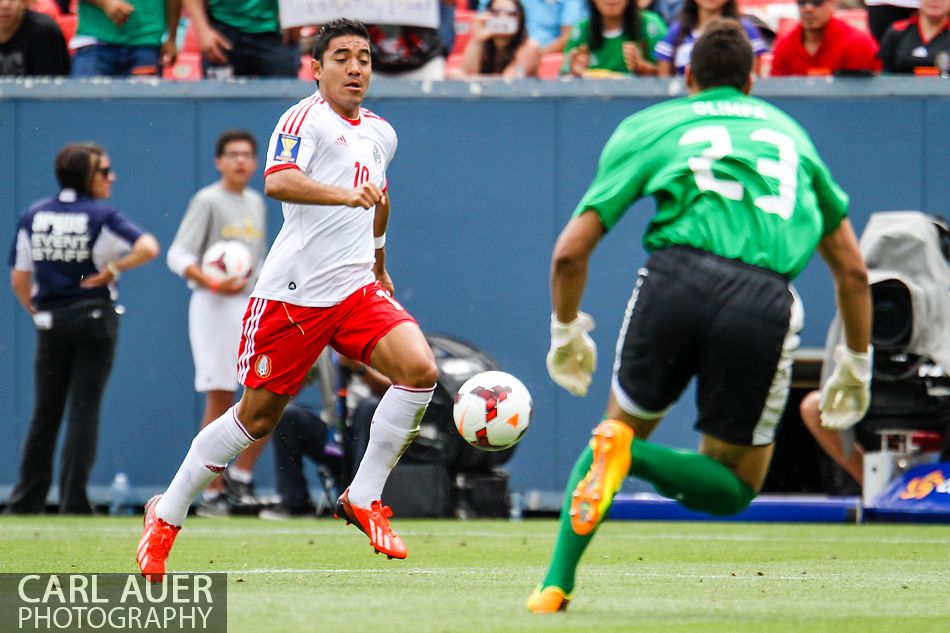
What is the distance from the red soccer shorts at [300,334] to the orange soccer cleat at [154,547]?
0.70 m

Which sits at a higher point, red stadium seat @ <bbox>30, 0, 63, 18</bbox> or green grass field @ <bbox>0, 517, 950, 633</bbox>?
red stadium seat @ <bbox>30, 0, 63, 18</bbox>

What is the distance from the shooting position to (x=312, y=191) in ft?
22.8

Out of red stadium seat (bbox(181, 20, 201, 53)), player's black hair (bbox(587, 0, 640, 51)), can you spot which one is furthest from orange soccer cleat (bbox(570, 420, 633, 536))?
red stadium seat (bbox(181, 20, 201, 53))

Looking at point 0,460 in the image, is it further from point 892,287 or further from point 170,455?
point 892,287

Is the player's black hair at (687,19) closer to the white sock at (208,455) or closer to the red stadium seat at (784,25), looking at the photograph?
the red stadium seat at (784,25)

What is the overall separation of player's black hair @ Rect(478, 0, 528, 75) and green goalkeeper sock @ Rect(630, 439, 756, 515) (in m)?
8.55

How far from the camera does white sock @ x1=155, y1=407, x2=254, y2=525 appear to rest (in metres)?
7.02

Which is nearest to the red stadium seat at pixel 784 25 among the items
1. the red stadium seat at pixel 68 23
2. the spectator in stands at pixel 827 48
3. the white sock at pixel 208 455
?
the spectator in stands at pixel 827 48

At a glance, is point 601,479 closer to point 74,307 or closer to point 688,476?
point 688,476

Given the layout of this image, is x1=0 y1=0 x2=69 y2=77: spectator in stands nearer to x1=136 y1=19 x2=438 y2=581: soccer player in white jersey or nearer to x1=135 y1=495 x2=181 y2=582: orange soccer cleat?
x1=136 y1=19 x2=438 y2=581: soccer player in white jersey

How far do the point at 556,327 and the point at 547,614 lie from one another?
92 cm

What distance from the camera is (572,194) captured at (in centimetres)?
1313

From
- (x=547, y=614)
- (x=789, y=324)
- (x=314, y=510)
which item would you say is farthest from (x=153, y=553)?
(x=314, y=510)

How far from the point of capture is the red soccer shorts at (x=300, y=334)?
7.10m
